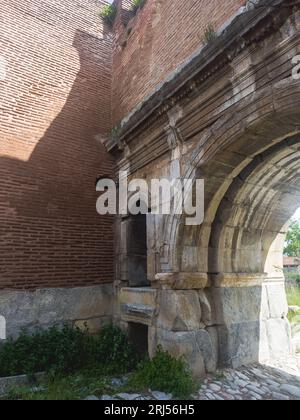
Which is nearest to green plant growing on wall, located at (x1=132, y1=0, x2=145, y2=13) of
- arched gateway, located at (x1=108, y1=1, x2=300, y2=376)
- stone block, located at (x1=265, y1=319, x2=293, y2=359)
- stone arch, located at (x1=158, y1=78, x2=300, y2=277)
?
arched gateway, located at (x1=108, y1=1, x2=300, y2=376)

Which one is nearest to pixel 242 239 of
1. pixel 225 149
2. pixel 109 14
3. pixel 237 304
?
pixel 237 304

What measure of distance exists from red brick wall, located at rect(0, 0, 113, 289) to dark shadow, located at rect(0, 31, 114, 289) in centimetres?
2

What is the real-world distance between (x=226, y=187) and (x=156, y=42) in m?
3.15

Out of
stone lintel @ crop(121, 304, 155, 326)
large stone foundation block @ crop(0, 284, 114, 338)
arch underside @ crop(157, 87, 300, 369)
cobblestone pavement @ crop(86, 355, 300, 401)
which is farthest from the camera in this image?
large stone foundation block @ crop(0, 284, 114, 338)

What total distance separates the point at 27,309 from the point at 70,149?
3036 mm

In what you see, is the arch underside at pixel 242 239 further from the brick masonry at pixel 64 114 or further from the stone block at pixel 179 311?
the brick masonry at pixel 64 114

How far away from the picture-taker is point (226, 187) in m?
4.75

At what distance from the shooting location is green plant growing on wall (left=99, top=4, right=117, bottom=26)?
7855mm

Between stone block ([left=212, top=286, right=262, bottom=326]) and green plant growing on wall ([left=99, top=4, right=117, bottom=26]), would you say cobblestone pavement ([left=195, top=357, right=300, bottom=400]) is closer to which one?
stone block ([left=212, top=286, right=262, bottom=326])

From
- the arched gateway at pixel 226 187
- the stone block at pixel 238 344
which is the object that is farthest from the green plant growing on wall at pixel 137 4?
the stone block at pixel 238 344

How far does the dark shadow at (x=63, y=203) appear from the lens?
17.9 ft

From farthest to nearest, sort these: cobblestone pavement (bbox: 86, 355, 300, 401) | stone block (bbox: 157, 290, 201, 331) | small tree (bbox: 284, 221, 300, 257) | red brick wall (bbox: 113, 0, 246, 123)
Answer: small tree (bbox: 284, 221, 300, 257) < red brick wall (bbox: 113, 0, 246, 123) < stone block (bbox: 157, 290, 201, 331) < cobblestone pavement (bbox: 86, 355, 300, 401)

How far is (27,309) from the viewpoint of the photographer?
5.36 metres

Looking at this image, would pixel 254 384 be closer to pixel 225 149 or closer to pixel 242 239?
pixel 242 239
